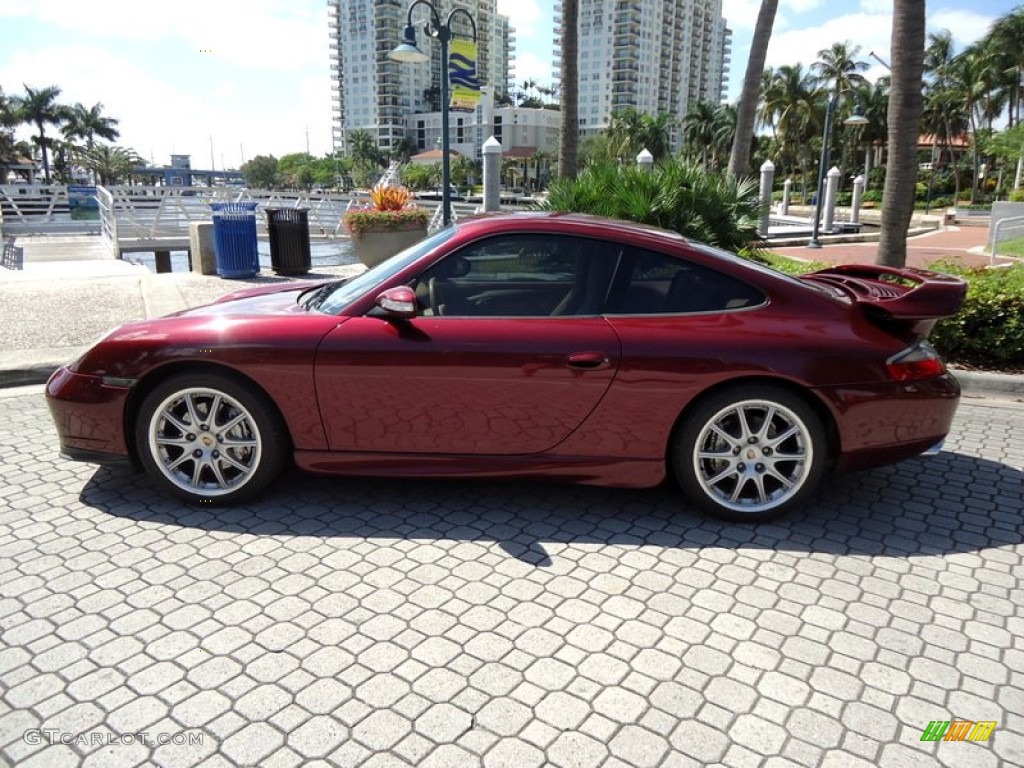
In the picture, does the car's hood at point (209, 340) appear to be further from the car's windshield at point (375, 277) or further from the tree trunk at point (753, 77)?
the tree trunk at point (753, 77)

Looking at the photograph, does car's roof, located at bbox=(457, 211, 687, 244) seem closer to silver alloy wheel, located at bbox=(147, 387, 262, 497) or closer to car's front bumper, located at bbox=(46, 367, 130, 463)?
silver alloy wheel, located at bbox=(147, 387, 262, 497)

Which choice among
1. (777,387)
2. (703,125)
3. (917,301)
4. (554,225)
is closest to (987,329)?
(917,301)

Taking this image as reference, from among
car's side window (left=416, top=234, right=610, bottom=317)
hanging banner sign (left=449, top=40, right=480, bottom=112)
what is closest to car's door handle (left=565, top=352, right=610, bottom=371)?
car's side window (left=416, top=234, right=610, bottom=317)

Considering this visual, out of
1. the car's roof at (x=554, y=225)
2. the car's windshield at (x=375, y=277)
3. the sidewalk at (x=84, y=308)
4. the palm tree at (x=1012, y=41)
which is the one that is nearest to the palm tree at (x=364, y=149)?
the palm tree at (x=1012, y=41)

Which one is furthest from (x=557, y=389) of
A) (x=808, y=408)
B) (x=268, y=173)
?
(x=268, y=173)

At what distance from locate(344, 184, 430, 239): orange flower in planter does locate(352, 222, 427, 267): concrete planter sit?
0.12 feet

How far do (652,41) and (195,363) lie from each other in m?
166

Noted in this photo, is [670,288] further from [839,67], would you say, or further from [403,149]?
[403,149]

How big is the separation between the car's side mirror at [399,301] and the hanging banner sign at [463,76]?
19.0 metres

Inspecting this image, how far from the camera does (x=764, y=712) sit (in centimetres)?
239

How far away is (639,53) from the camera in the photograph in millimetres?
149875

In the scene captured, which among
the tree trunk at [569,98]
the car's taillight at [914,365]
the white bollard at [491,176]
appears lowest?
the car's taillight at [914,365]

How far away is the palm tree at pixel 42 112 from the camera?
3091 inches

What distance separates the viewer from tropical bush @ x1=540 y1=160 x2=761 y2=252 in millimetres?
8992
